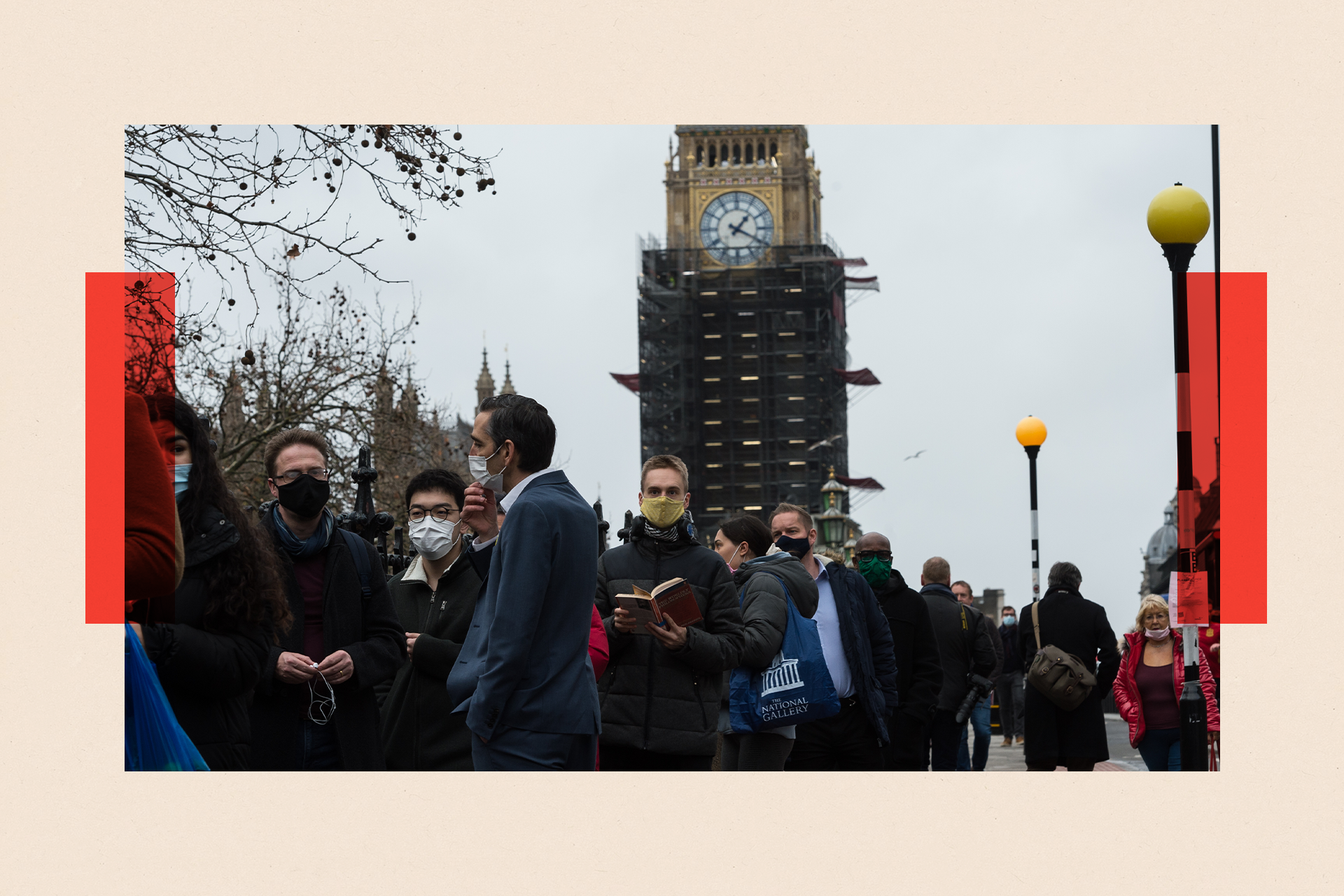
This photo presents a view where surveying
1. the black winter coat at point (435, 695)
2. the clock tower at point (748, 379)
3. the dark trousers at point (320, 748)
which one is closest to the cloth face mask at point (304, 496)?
the black winter coat at point (435, 695)

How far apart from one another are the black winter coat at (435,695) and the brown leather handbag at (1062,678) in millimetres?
5013

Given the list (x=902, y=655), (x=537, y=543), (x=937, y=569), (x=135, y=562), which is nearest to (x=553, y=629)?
(x=537, y=543)

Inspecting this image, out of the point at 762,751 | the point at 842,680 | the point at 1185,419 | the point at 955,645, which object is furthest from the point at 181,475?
the point at 955,645

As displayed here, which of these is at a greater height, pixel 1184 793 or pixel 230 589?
pixel 230 589

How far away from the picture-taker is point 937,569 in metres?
11.3

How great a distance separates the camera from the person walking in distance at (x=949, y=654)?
36.8 feet

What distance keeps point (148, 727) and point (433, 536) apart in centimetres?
228

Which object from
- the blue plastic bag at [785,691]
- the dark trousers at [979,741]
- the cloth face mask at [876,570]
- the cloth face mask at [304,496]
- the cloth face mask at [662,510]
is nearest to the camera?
A: the cloth face mask at [304,496]

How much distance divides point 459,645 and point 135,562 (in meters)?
2.15

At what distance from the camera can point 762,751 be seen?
6.98 m

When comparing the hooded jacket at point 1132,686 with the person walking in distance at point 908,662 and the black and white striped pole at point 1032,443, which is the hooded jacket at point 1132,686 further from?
the black and white striped pole at point 1032,443

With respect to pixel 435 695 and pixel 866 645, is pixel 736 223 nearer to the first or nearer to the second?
pixel 866 645

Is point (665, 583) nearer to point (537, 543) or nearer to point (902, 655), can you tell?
point (537, 543)

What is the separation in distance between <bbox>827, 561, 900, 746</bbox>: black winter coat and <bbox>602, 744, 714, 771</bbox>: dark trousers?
175 cm
